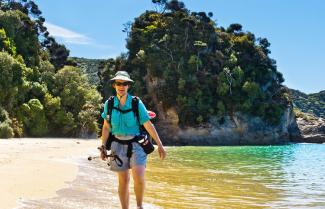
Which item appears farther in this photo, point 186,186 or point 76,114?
point 76,114

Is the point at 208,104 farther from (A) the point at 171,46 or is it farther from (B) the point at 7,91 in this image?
(B) the point at 7,91

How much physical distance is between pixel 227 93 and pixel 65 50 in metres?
25.4

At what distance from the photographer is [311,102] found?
129250 millimetres

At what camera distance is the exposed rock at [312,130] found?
7194 centimetres

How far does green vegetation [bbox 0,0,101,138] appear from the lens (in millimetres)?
40812

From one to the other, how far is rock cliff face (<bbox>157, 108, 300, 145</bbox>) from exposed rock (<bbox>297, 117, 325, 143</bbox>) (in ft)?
22.6

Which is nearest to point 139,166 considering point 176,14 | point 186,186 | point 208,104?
point 186,186

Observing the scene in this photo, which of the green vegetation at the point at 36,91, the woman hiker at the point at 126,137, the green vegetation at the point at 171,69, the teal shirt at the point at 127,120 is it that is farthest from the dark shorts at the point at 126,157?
the green vegetation at the point at 171,69

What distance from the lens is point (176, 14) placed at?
222ft

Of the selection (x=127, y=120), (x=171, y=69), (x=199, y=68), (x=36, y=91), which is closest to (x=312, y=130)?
(x=199, y=68)

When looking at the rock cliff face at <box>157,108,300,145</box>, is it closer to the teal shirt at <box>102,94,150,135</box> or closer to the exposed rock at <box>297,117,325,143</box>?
the exposed rock at <box>297,117,325,143</box>

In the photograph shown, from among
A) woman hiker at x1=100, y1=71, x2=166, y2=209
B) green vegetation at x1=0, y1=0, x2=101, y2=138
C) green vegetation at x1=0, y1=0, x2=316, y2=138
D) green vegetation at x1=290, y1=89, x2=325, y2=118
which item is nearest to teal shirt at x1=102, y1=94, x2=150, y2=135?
woman hiker at x1=100, y1=71, x2=166, y2=209

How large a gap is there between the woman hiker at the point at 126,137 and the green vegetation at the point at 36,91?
3481 centimetres

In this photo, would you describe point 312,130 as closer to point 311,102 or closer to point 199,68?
point 199,68
